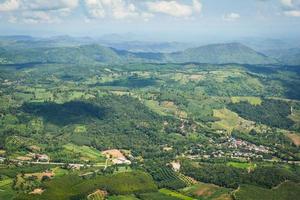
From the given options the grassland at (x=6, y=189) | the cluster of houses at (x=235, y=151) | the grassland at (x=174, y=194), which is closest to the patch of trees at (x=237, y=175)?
the grassland at (x=174, y=194)

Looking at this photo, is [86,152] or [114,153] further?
[114,153]

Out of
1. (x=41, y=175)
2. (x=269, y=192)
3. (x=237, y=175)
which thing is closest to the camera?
(x=269, y=192)

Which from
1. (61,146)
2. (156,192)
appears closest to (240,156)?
(156,192)

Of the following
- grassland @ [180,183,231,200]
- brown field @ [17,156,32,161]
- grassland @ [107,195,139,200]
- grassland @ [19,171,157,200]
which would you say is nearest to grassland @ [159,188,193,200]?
grassland @ [180,183,231,200]

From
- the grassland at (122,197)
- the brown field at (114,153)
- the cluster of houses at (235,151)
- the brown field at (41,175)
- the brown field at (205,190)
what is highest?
the brown field at (41,175)

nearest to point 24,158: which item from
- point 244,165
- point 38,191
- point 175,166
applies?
point 38,191

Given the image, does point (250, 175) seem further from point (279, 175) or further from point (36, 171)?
point (36, 171)

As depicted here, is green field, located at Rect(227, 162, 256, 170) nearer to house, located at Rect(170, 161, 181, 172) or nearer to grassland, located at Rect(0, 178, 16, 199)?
house, located at Rect(170, 161, 181, 172)

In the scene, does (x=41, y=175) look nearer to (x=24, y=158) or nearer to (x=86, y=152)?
(x=24, y=158)

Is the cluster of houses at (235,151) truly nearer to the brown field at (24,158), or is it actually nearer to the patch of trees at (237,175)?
the patch of trees at (237,175)

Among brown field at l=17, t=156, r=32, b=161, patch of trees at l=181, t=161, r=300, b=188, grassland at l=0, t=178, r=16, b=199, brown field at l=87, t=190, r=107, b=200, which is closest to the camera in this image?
grassland at l=0, t=178, r=16, b=199
